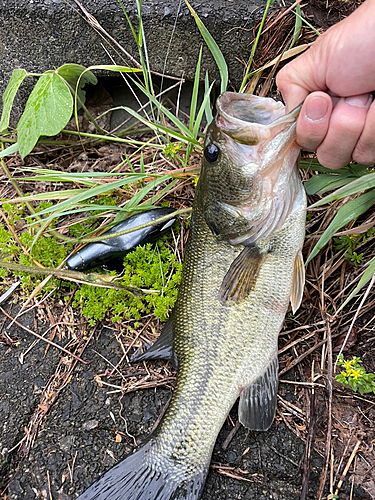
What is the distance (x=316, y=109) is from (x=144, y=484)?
2.22 meters

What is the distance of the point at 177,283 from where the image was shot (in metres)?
2.74

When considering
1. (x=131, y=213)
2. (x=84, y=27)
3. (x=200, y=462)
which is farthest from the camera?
(x=84, y=27)

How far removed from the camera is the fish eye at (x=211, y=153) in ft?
7.11

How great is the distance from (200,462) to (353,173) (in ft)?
6.40

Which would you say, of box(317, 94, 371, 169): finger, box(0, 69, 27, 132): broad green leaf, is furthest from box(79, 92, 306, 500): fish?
box(0, 69, 27, 132): broad green leaf

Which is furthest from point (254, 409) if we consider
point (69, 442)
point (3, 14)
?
point (3, 14)

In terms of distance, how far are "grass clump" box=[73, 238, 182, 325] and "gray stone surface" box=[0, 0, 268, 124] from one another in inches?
65.1

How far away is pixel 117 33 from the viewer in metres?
3.18

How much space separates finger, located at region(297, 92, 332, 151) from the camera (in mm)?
1732

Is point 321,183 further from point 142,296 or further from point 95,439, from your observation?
point 95,439

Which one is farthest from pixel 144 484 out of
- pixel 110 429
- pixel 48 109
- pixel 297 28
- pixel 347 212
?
pixel 297 28

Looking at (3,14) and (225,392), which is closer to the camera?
(225,392)

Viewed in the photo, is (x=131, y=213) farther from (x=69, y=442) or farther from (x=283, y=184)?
(x=69, y=442)

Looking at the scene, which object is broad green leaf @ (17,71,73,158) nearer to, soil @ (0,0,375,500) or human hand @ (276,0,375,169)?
soil @ (0,0,375,500)
